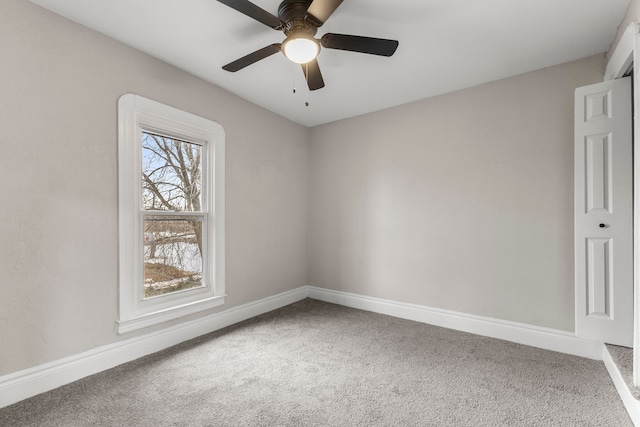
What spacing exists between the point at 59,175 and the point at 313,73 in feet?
6.29

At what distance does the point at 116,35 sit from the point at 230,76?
0.92m

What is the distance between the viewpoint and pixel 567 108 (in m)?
2.57

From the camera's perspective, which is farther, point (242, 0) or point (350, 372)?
point (350, 372)

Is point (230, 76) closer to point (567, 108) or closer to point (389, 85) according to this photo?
point (389, 85)

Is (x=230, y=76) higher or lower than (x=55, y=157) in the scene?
higher

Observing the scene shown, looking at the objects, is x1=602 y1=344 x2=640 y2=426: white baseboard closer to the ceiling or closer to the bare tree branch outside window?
the ceiling

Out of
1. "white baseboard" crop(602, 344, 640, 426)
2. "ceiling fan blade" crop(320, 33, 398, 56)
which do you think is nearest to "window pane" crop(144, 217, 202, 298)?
"ceiling fan blade" crop(320, 33, 398, 56)

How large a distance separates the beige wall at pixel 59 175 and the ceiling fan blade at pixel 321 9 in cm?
160

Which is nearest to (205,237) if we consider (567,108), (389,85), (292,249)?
(292,249)

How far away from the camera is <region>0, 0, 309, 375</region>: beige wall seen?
1860 millimetres

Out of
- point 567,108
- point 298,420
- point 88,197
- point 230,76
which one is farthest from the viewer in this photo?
point 230,76

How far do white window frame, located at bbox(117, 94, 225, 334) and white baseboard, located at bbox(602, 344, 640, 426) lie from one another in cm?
311

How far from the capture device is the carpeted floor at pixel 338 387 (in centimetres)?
173

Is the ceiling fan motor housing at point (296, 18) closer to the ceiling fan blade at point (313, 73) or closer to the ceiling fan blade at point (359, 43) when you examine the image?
the ceiling fan blade at point (359, 43)
